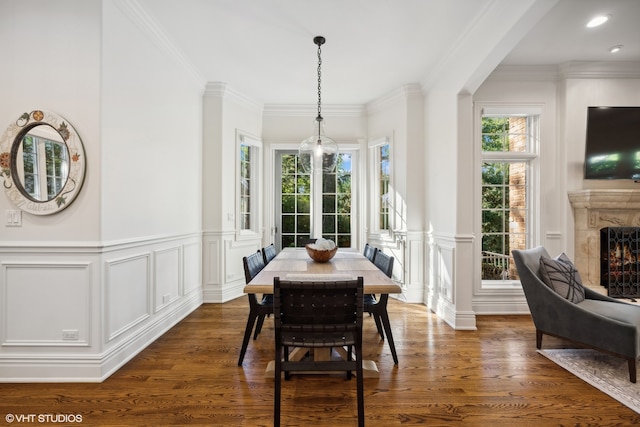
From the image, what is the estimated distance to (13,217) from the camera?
2301 mm

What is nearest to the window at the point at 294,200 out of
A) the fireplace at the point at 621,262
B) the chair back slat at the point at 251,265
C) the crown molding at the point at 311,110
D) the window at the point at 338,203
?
the window at the point at 338,203

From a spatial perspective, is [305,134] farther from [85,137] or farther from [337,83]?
[85,137]

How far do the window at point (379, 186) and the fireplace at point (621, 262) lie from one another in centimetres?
259

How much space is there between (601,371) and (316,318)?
234 centimetres

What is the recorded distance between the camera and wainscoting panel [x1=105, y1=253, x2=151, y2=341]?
2.47 meters

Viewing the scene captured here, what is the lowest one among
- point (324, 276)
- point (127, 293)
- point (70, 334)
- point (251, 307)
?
point (70, 334)

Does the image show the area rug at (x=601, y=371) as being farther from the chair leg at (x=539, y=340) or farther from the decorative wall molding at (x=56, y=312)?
the decorative wall molding at (x=56, y=312)

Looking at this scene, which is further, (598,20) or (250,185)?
(250,185)

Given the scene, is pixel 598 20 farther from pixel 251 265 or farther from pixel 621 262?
pixel 251 265

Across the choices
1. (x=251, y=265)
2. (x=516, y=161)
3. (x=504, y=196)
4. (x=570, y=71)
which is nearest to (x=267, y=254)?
(x=251, y=265)

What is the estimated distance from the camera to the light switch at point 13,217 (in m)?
2.30

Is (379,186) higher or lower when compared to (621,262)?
higher

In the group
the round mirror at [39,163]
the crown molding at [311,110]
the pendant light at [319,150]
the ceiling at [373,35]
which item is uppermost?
the ceiling at [373,35]

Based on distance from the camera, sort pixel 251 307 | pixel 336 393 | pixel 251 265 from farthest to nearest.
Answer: pixel 251 265
pixel 251 307
pixel 336 393
